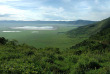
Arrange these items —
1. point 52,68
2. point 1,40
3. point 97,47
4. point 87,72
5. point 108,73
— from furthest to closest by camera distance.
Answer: point 97,47 < point 1,40 < point 52,68 < point 87,72 < point 108,73

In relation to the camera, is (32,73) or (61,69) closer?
(32,73)

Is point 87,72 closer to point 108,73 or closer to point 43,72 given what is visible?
point 108,73

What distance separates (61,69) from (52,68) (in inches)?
26.1

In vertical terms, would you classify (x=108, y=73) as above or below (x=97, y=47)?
above

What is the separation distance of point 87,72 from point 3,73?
4.99m

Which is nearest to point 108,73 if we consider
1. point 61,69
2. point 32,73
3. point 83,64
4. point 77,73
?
point 77,73

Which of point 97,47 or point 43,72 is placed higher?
point 43,72

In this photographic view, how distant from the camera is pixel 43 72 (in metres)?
7.16

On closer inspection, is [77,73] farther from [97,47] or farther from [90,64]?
[97,47]

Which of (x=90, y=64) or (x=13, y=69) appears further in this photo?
(x=90, y=64)

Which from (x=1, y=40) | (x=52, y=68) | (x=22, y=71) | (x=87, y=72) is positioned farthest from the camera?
(x=1, y=40)

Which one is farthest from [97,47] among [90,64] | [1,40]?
[90,64]

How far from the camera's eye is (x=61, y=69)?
859 centimetres

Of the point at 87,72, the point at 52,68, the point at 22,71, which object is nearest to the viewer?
the point at 22,71
